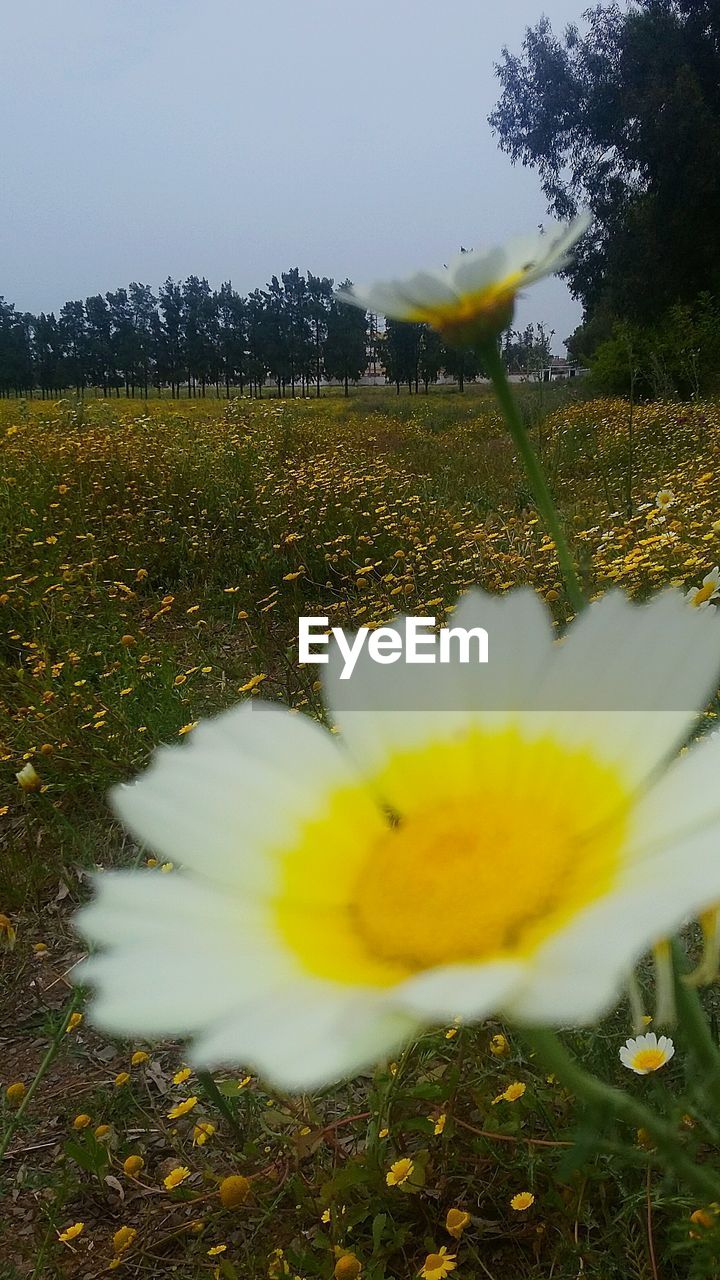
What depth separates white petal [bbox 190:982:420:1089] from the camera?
0.10 metres

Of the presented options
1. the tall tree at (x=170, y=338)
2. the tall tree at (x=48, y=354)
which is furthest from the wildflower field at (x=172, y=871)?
the tall tree at (x=48, y=354)

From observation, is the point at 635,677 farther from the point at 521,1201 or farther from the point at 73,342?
the point at 73,342

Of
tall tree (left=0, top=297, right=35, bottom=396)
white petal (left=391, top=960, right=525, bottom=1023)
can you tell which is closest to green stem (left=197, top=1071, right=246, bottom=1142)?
white petal (left=391, top=960, right=525, bottom=1023)

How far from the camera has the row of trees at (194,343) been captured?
38.0 inches

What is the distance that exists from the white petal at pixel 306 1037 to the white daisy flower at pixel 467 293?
156 millimetres

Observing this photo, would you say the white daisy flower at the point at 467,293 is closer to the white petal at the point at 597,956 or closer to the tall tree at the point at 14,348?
the white petal at the point at 597,956

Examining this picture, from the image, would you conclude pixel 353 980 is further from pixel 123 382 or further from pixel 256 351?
pixel 123 382

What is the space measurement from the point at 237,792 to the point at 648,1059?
55 centimetres

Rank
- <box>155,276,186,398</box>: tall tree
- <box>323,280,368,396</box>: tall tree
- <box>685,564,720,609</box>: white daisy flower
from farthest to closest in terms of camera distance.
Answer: <box>155,276,186,398</box>: tall tree
<box>323,280,368,396</box>: tall tree
<box>685,564,720,609</box>: white daisy flower

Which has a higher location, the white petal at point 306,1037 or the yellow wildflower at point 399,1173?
the white petal at point 306,1037

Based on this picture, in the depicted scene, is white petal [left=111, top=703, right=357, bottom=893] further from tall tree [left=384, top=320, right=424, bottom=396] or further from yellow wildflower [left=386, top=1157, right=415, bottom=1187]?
yellow wildflower [left=386, top=1157, right=415, bottom=1187]

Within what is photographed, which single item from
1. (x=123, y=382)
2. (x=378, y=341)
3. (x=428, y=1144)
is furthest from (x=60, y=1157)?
(x=123, y=382)

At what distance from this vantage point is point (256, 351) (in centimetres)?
335

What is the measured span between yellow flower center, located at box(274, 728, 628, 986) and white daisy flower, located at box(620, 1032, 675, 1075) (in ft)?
1.58
